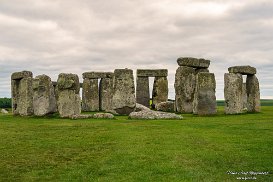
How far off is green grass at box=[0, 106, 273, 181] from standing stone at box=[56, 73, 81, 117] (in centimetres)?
654

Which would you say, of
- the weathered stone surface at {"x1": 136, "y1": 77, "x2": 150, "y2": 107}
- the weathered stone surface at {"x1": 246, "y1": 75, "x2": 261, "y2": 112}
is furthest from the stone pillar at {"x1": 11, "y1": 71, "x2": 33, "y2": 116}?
the weathered stone surface at {"x1": 246, "y1": 75, "x2": 261, "y2": 112}

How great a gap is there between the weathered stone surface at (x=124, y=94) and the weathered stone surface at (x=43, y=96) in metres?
3.82

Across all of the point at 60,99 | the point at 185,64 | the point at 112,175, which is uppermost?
the point at 185,64

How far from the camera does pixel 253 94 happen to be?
91.2 ft

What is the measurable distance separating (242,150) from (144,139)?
3335mm

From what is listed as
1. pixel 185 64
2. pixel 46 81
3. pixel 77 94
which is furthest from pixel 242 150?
pixel 185 64

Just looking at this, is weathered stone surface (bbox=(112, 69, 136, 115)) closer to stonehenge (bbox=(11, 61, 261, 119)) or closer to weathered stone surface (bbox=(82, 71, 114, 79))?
stonehenge (bbox=(11, 61, 261, 119))

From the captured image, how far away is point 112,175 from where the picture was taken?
8438 mm

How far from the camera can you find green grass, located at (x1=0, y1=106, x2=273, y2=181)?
8539 mm

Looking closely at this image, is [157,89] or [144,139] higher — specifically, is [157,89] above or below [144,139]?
above

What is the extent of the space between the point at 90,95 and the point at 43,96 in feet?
39.6

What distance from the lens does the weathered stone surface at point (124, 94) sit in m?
25.2

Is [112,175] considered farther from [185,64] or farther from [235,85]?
[185,64]

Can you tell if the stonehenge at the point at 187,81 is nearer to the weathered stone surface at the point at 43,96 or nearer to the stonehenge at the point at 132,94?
the stonehenge at the point at 132,94
